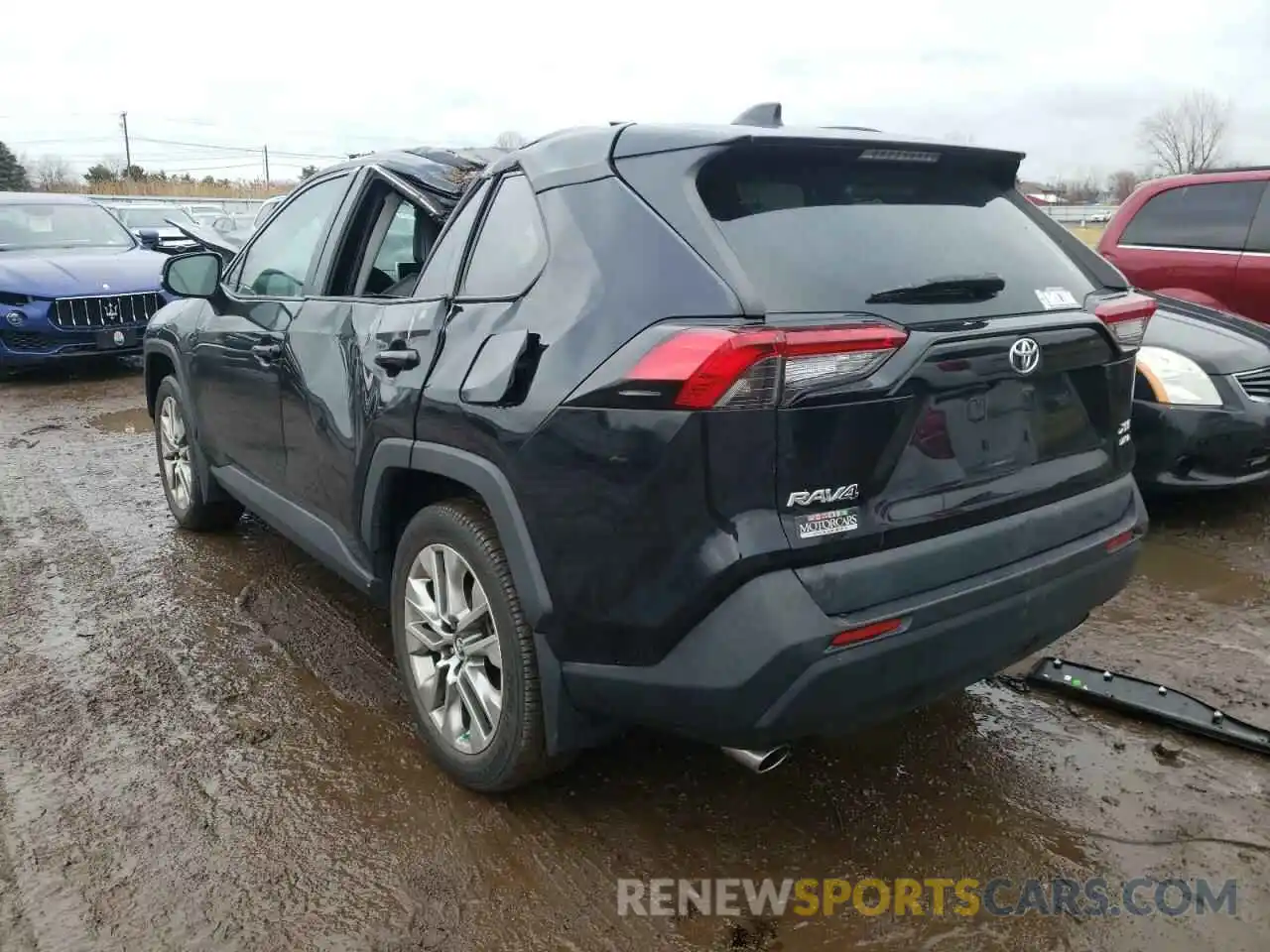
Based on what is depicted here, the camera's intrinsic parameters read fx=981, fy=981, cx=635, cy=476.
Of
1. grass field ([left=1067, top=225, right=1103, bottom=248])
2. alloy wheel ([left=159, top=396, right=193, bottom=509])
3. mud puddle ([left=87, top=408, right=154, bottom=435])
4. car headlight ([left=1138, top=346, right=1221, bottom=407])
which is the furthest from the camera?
mud puddle ([left=87, top=408, right=154, bottom=435])

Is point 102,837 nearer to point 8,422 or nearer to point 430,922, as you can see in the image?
point 430,922

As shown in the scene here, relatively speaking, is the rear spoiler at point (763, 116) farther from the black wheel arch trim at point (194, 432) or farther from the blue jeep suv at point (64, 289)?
the blue jeep suv at point (64, 289)

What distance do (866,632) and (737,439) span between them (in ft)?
1.57

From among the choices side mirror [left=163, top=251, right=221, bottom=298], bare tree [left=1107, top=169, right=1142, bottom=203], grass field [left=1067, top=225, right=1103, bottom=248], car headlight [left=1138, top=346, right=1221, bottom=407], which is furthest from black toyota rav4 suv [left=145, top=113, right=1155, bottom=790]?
bare tree [left=1107, top=169, right=1142, bottom=203]

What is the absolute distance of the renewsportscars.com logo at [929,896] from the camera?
2.27 meters

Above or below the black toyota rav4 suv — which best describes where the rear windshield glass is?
above

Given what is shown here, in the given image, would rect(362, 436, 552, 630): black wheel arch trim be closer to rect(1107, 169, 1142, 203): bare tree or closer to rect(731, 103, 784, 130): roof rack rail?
rect(731, 103, 784, 130): roof rack rail

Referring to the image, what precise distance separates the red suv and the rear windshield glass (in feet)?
15.1

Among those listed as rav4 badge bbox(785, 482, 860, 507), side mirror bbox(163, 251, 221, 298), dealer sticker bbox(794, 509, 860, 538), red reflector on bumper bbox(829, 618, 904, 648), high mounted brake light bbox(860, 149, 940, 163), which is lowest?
red reflector on bumper bbox(829, 618, 904, 648)

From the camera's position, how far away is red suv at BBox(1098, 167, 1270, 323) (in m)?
6.41

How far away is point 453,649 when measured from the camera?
2.71 meters

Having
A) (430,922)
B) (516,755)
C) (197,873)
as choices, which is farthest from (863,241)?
(197,873)

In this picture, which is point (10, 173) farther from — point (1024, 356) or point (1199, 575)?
point (1024, 356)

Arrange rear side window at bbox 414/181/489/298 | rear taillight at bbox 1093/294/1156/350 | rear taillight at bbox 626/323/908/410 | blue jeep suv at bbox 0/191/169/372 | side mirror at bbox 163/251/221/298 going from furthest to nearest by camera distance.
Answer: blue jeep suv at bbox 0/191/169/372 → side mirror at bbox 163/251/221/298 → rear side window at bbox 414/181/489/298 → rear taillight at bbox 1093/294/1156/350 → rear taillight at bbox 626/323/908/410
